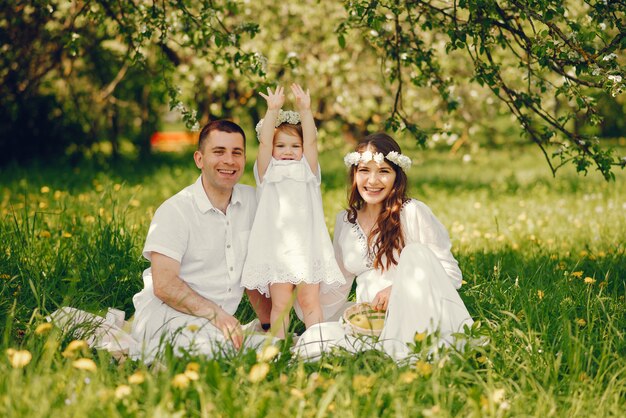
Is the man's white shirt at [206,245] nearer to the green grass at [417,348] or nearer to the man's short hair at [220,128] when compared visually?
the man's short hair at [220,128]

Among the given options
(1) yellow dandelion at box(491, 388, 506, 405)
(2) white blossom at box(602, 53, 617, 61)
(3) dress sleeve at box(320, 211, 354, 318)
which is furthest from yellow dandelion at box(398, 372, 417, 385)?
(2) white blossom at box(602, 53, 617, 61)

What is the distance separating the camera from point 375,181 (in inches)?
155

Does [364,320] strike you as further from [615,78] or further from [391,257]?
[615,78]

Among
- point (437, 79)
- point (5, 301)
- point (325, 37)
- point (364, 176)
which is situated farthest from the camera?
point (325, 37)

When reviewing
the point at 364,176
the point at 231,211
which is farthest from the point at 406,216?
the point at 231,211

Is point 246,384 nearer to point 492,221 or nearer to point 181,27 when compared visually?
point 181,27

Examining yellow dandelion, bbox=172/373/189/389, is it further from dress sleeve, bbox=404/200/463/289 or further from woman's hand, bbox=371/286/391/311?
dress sleeve, bbox=404/200/463/289

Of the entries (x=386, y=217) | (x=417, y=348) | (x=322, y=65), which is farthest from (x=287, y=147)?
(x=322, y=65)

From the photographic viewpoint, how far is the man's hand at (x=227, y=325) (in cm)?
338

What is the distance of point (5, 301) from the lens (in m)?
3.68

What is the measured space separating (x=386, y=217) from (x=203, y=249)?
3.51ft

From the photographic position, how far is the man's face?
3701 millimetres

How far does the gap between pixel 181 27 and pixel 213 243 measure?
Result: 2.56 meters

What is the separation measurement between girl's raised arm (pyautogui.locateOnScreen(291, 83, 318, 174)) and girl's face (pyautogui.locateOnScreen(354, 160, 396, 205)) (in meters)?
0.32
